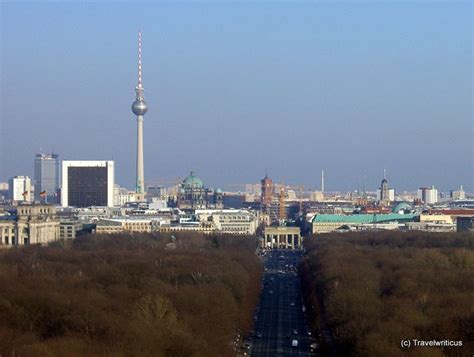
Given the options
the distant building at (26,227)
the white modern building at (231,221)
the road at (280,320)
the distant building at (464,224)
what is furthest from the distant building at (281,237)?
the road at (280,320)

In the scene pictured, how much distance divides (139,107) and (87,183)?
12500 mm

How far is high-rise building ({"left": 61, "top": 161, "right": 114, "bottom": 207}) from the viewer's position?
622ft

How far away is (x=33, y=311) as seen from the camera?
50750mm

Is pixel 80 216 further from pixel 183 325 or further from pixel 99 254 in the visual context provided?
pixel 183 325

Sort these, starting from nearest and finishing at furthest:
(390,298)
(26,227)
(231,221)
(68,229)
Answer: (390,298)
(26,227)
(68,229)
(231,221)

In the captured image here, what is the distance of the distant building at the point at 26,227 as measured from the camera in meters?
124

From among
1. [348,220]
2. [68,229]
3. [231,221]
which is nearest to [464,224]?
[348,220]

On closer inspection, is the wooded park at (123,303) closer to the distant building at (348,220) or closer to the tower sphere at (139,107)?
the distant building at (348,220)

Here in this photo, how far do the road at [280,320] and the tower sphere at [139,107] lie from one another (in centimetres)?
9241

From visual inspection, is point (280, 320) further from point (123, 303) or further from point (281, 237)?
point (281, 237)

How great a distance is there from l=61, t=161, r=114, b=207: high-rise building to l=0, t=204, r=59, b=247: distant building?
59.3m

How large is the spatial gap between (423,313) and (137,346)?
13.2 metres

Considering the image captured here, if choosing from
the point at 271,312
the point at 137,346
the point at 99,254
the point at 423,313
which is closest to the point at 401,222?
the point at 99,254

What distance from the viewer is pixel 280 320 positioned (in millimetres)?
65438
